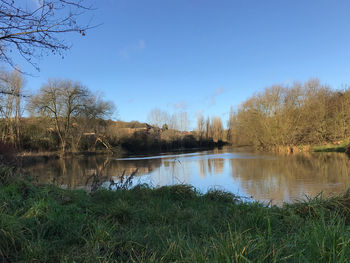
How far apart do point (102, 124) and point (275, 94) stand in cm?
2253

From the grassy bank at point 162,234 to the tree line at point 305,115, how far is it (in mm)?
23855

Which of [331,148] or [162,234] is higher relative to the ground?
[162,234]

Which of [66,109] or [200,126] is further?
[200,126]

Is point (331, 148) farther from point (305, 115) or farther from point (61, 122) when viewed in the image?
point (61, 122)

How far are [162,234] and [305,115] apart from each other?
26971 millimetres

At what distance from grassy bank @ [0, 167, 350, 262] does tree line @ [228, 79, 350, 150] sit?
2385 cm

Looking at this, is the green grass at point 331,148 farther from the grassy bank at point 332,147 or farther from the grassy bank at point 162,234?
the grassy bank at point 162,234

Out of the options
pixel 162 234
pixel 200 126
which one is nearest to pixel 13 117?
pixel 162 234

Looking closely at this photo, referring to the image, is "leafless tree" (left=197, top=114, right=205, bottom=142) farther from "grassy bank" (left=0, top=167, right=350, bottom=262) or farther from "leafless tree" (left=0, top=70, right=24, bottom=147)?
"grassy bank" (left=0, top=167, right=350, bottom=262)

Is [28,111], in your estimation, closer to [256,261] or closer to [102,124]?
[102,124]

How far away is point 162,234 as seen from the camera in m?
2.88

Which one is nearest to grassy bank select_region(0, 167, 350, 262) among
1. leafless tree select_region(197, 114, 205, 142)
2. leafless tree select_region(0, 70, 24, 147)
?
leafless tree select_region(0, 70, 24, 147)

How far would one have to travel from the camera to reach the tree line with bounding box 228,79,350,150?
80.0 ft

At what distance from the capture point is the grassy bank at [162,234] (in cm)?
171
